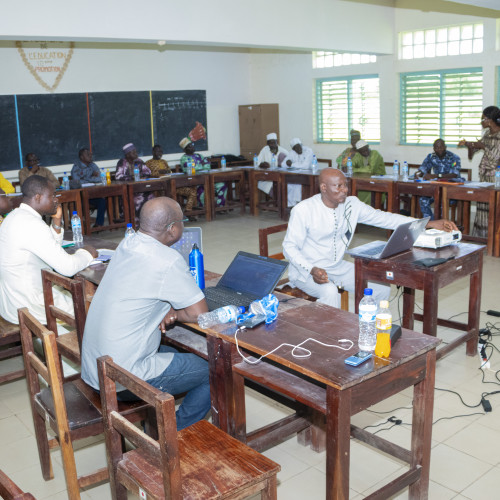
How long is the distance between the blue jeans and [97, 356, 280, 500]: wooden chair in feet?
1.15

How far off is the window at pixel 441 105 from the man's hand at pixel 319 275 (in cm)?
583

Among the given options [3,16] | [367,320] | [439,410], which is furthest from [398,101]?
[367,320]

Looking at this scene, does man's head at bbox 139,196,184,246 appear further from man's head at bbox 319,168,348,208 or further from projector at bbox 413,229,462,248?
projector at bbox 413,229,462,248

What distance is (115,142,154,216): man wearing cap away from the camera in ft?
27.5

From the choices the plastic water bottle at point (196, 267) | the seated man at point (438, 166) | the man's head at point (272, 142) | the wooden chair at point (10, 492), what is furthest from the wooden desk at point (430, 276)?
the man's head at point (272, 142)

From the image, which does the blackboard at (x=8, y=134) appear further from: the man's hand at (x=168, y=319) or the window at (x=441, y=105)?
the man's hand at (x=168, y=319)

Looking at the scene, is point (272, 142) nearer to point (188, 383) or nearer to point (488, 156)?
point (488, 156)

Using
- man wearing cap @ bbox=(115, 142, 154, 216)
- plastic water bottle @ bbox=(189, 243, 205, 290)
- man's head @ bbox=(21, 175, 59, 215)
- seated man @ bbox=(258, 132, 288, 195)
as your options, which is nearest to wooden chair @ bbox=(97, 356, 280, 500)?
plastic water bottle @ bbox=(189, 243, 205, 290)

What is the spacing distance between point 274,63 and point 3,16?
6131 mm

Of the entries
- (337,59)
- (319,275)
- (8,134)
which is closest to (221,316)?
(319,275)

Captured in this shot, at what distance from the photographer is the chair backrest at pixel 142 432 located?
164 cm

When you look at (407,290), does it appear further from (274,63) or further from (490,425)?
(274,63)

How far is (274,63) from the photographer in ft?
36.1

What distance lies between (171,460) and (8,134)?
8.07 metres
